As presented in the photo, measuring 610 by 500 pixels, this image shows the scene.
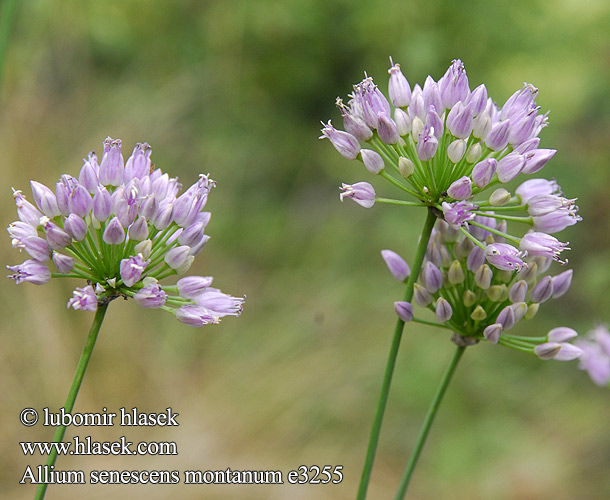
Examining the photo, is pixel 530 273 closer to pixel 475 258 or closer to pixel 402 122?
pixel 475 258

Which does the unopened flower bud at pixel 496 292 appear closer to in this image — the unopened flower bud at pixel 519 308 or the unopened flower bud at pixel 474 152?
the unopened flower bud at pixel 519 308

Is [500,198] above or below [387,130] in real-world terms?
below

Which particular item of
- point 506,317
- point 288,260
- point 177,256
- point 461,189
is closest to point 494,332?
point 506,317

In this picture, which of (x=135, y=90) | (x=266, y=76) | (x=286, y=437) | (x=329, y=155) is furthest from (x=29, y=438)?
(x=266, y=76)

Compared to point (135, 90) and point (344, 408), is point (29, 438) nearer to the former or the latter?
point (344, 408)

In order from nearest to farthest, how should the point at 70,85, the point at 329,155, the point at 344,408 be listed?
the point at 344,408 → the point at 70,85 → the point at 329,155

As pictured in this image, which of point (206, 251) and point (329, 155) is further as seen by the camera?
point (329, 155)
